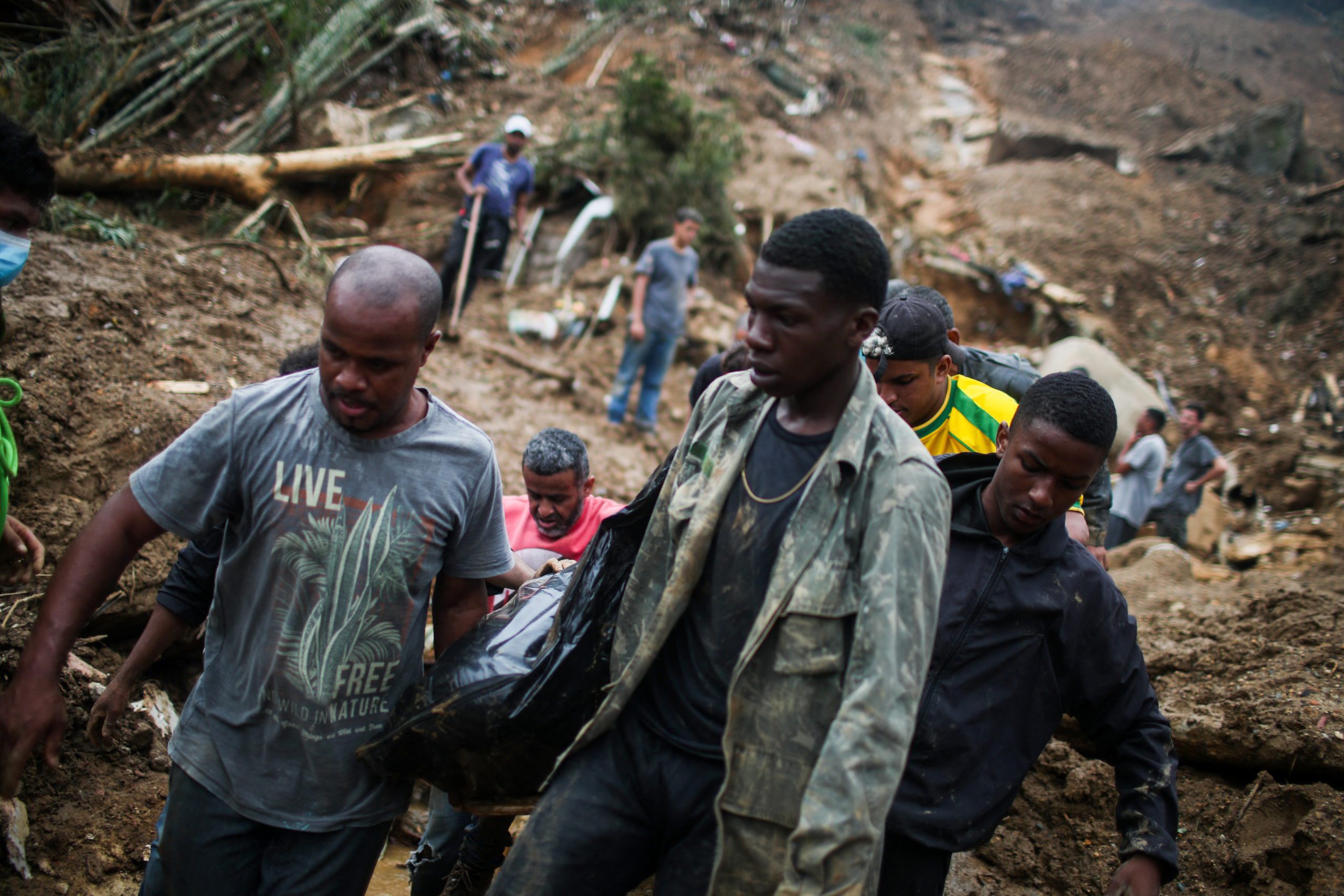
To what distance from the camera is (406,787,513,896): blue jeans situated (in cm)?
279

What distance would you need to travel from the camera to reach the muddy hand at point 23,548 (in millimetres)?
2428

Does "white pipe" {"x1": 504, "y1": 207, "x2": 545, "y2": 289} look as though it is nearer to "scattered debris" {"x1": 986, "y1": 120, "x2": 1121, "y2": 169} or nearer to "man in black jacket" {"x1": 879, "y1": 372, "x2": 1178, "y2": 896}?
"man in black jacket" {"x1": 879, "y1": 372, "x2": 1178, "y2": 896}

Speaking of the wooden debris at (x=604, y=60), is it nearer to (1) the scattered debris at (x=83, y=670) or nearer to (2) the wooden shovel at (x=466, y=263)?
(2) the wooden shovel at (x=466, y=263)

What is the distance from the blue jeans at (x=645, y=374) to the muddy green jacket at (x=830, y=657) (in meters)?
6.50

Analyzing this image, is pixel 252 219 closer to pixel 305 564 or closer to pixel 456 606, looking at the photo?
pixel 456 606

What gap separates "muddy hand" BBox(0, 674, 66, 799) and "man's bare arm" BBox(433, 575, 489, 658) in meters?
0.77

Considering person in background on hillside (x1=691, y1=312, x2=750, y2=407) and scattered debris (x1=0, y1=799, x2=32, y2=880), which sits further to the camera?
person in background on hillside (x1=691, y1=312, x2=750, y2=407)

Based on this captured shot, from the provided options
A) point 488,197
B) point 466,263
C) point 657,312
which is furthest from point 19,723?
point 488,197

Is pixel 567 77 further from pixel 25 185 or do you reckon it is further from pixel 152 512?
pixel 152 512

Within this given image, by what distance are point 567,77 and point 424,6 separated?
9.43 ft

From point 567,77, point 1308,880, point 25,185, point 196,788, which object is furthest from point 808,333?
point 567,77

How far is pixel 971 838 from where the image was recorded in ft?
6.89

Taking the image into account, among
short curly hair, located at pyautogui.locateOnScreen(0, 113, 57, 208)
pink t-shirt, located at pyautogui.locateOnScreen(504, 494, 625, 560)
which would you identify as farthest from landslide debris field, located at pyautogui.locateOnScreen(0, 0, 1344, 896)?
short curly hair, located at pyautogui.locateOnScreen(0, 113, 57, 208)

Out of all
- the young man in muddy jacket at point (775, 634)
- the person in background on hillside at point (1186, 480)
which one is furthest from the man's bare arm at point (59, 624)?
the person in background on hillside at point (1186, 480)
